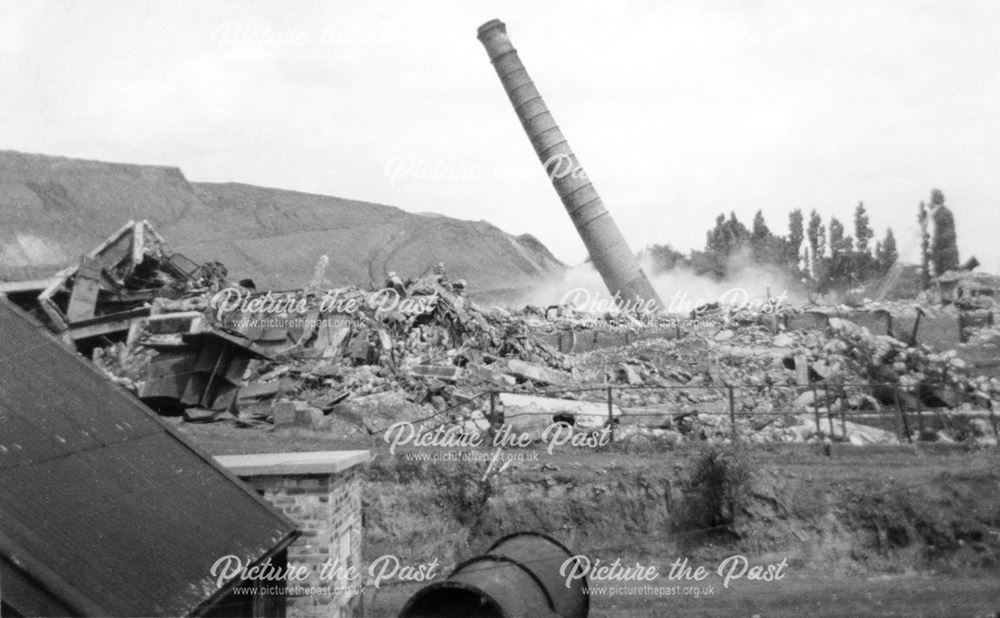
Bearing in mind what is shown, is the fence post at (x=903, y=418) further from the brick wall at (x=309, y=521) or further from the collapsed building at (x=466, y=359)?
the brick wall at (x=309, y=521)

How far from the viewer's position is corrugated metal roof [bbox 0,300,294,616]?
3.00 metres

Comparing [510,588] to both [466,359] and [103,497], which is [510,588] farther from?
[466,359]

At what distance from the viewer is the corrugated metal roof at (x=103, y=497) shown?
300cm

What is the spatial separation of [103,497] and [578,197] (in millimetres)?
22610

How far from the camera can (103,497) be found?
356 cm

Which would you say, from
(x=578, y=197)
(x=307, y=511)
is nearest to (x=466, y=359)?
(x=307, y=511)

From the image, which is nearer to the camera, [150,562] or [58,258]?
[150,562]

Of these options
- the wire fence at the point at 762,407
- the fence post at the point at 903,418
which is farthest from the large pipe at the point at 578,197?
the fence post at the point at 903,418

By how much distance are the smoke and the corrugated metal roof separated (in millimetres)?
27600

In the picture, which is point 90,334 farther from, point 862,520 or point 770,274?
point 770,274

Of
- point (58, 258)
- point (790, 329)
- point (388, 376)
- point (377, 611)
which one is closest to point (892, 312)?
point (790, 329)

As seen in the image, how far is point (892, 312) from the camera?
20406 mm

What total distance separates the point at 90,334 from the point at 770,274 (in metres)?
36.5

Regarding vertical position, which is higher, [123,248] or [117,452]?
[123,248]
